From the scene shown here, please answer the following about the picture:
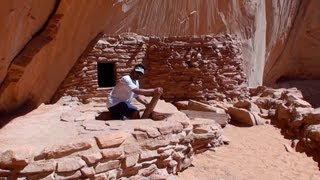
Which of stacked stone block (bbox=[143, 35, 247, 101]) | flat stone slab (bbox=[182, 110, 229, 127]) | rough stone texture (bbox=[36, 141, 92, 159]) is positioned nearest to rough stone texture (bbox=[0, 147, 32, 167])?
rough stone texture (bbox=[36, 141, 92, 159])

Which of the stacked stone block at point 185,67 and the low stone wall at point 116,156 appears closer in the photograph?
the low stone wall at point 116,156

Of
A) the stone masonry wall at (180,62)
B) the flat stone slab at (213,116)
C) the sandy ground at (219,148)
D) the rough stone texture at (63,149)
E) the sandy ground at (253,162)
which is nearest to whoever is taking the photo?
the rough stone texture at (63,149)

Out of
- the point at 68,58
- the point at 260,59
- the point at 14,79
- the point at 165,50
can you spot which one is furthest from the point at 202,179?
the point at 260,59

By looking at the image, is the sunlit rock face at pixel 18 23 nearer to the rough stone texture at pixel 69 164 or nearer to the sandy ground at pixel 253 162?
the rough stone texture at pixel 69 164

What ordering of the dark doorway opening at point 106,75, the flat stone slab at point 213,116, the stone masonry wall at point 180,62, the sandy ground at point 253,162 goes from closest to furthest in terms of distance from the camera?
the sandy ground at point 253,162 < the flat stone slab at point 213,116 < the stone masonry wall at point 180,62 < the dark doorway opening at point 106,75

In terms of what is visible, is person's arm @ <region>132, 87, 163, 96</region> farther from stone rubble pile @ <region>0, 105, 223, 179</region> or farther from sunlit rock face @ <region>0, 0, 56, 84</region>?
sunlit rock face @ <region>0, 0, 56, 84</region>

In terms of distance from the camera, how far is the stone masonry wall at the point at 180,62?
8.87 m

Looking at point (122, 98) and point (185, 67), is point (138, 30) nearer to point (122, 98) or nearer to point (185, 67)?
point (185, 67)

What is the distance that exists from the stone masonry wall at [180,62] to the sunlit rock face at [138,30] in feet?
0.82

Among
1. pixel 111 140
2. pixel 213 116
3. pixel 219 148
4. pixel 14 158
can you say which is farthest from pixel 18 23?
pixel 213 116

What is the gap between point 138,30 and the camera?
9.05 m

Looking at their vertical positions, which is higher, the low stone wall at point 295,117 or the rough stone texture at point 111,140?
the rough stone texture at point 111,140

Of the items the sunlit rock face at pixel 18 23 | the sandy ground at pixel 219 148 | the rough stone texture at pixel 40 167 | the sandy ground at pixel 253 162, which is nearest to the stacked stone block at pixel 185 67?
the sandy ground at pixel 219 148

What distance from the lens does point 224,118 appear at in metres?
7.56
